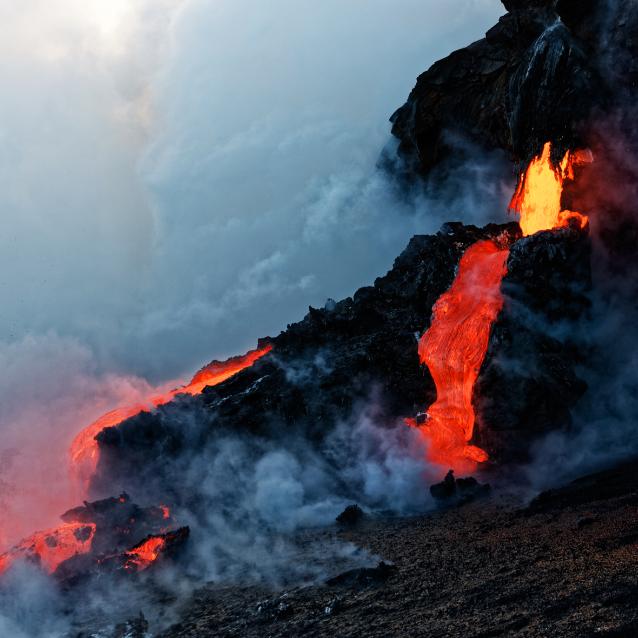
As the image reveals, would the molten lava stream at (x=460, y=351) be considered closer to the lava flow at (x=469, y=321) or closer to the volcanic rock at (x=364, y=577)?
the lava flow at (x=469, y=321)

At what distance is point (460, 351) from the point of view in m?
21.8

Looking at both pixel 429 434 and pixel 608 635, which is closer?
pixel 608 635

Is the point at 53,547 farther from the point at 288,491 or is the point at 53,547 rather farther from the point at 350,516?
the point at 350,516

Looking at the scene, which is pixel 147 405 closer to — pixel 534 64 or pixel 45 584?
pixel 45 584

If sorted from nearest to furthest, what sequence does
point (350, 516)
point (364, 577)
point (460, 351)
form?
1. point (364, 577)
2. point (350, 516)
3. point (460, 351)

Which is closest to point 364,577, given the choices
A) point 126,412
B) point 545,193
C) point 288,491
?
point 288,491

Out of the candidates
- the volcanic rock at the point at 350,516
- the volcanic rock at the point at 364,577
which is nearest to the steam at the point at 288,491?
the volcanic rock at the point at 350,516

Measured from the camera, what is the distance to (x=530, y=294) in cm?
2162

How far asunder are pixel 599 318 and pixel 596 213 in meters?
3.58

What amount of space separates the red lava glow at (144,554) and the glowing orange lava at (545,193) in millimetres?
16228

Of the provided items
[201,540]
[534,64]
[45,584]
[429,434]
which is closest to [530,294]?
[429,434]

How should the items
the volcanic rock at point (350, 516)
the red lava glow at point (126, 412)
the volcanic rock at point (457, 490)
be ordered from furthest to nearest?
1. the red lava glow at point (126, 412)
2. the volcanic rock at point (350, 516)
3. the volcanic rock at point (457, 490)

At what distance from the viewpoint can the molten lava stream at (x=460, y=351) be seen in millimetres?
20672

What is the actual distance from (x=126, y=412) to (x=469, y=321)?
13.8 m
